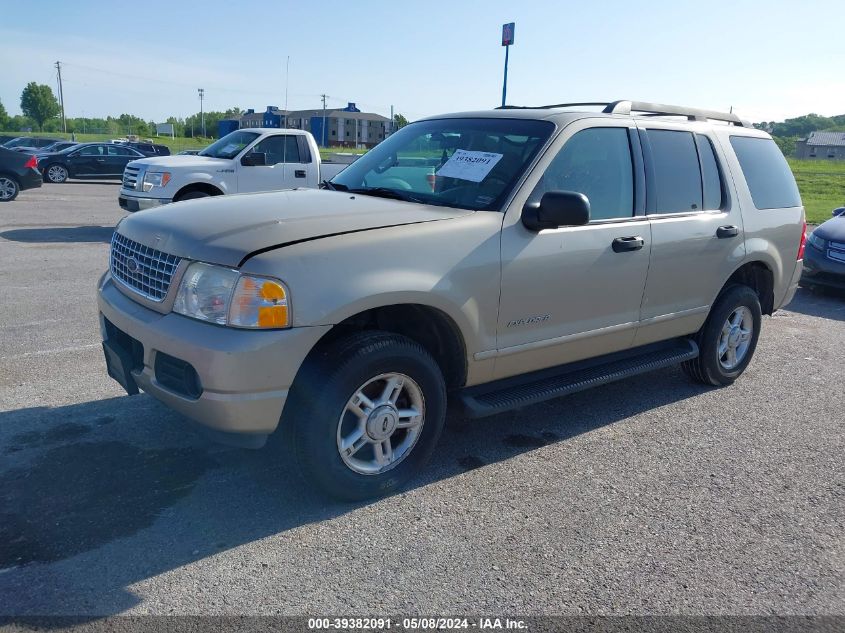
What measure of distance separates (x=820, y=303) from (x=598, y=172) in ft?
21.1

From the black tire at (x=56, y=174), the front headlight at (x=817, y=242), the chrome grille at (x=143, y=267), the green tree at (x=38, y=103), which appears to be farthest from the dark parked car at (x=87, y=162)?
the green tree at (x=38, y=103)

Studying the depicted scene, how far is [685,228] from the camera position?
15.8 ft

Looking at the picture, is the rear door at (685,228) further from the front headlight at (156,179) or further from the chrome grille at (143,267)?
the front headlight at (156,179)

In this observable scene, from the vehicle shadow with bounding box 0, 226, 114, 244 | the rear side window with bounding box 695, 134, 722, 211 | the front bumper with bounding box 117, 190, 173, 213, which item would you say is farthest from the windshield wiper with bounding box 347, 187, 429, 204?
the vehicle shadow with bounding box 0, 226, 114, 244

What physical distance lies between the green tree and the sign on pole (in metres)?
126

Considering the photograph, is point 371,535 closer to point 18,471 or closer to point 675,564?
point 675,564

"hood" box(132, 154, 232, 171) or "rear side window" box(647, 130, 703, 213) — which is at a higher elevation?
"rear side window" box(647, 130, 703, 213)

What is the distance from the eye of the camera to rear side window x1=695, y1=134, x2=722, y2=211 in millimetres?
5090

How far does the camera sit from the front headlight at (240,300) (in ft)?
10.2

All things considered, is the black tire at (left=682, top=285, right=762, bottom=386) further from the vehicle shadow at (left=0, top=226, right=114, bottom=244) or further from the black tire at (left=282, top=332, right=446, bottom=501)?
the vehicle shadow at (left=0, top=226, right=114, bottom=244)

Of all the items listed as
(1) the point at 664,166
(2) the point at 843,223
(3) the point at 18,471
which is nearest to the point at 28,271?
(3) the point at 18,471

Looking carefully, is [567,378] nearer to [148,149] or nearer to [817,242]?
[817,242]

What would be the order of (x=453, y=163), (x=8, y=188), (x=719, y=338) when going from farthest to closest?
(x=8, y=188) → (x=719, y=338) → (x=453, y=163)

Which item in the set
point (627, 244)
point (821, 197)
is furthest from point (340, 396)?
point (821, 197)
